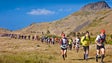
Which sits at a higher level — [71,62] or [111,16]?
[111,16]

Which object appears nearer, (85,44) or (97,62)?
(97,62)

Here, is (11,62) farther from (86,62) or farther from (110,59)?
(110,59)

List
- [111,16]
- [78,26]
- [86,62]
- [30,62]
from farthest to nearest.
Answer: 1. [78,26]
2. [111,16]
3. [86,62]
4. [30,62]

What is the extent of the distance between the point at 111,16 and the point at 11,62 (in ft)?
501

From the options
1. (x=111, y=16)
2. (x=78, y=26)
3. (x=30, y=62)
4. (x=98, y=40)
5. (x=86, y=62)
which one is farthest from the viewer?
(x=78, y=26)

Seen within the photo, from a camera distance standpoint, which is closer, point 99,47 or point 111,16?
point 99,47

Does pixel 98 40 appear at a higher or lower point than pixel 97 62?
higher

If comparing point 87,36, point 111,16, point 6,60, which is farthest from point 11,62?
point 111,16

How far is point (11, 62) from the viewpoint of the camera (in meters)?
21.8

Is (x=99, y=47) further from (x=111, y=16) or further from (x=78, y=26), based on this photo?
(x=78, y=26)

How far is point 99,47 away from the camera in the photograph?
27.7 meters

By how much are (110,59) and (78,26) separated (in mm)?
168937

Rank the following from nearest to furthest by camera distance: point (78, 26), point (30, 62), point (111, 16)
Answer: point (30, 62) < point (111, 16) < point (78, 26)

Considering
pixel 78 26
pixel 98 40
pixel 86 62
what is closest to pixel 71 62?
pixel 86 62
